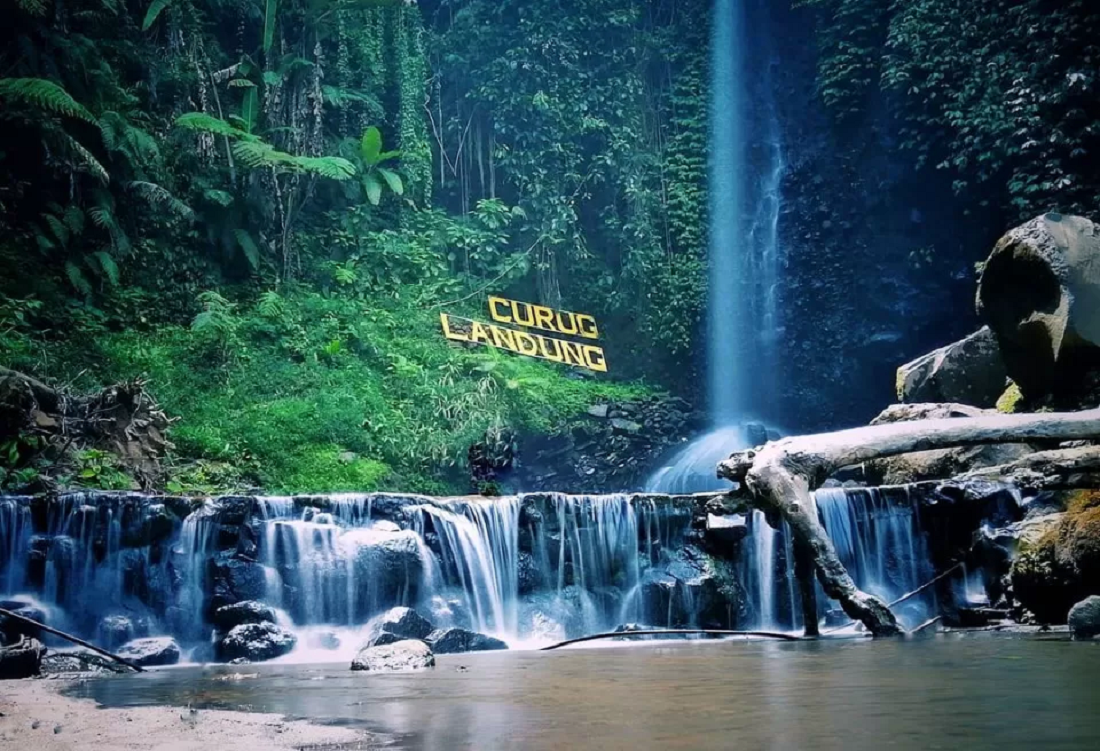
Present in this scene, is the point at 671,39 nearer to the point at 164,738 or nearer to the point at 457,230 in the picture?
the point at 457,230

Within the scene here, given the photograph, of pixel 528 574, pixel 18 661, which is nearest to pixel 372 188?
pixel 528 574

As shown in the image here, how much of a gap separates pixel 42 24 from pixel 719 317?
1359cm

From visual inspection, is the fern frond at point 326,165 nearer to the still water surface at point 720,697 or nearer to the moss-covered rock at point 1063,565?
the still water surface at point 720,697

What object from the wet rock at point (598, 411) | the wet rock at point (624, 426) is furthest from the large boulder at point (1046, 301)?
the wet rock at point (598, 411)

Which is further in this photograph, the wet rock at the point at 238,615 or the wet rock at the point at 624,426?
the wet rock at the point at 624,426

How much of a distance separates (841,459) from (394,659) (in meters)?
3.57

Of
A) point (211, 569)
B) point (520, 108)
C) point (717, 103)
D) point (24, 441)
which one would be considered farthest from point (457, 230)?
point (211, 569)

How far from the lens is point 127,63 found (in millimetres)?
18578

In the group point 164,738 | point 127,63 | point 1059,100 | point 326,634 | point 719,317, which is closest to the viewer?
point 164,738

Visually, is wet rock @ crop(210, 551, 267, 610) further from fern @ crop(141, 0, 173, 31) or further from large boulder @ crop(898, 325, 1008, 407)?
fern @ crop(141, 0, 173, 31)

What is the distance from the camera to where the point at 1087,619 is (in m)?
5.81

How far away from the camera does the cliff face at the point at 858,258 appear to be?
711 inches

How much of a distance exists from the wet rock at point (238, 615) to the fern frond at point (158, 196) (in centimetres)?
972

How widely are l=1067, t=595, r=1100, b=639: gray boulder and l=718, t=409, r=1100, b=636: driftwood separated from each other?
4.87 ft
